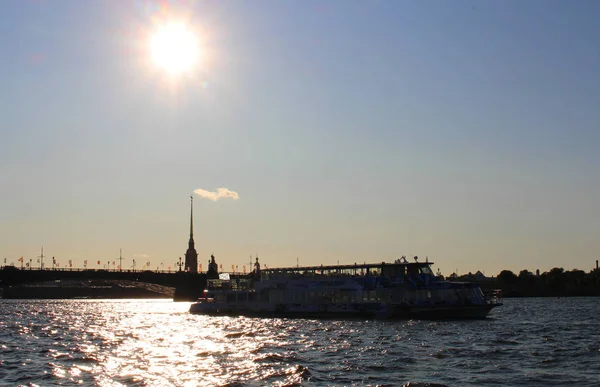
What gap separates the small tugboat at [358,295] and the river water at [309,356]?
11.8 metres

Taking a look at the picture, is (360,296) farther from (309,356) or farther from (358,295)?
(309,356)

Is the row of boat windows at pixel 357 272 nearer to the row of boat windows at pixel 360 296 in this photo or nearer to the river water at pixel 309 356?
the row of boat windows at pixel 360 296

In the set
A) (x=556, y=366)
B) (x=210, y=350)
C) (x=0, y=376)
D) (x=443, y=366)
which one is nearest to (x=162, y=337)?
(x=210, y=350)

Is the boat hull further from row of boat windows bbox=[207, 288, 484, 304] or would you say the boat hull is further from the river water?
the river water

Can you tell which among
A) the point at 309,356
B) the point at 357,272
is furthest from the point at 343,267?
the point at 309,356

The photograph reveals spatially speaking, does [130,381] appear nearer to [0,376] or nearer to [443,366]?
[0,376]

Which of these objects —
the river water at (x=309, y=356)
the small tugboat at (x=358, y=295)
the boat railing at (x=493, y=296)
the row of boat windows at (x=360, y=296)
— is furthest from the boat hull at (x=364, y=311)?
the river water at (x=309, y=356)

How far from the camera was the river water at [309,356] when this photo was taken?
3734 cm

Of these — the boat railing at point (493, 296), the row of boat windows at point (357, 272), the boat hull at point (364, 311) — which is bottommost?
the boat hull at point (364, 311)

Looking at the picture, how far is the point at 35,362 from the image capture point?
148 ft

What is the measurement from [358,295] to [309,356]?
43.8m

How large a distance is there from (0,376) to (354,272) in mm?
60616

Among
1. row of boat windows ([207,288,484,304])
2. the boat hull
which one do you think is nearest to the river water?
the boat hull

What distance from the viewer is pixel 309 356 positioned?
47031 millimetres
